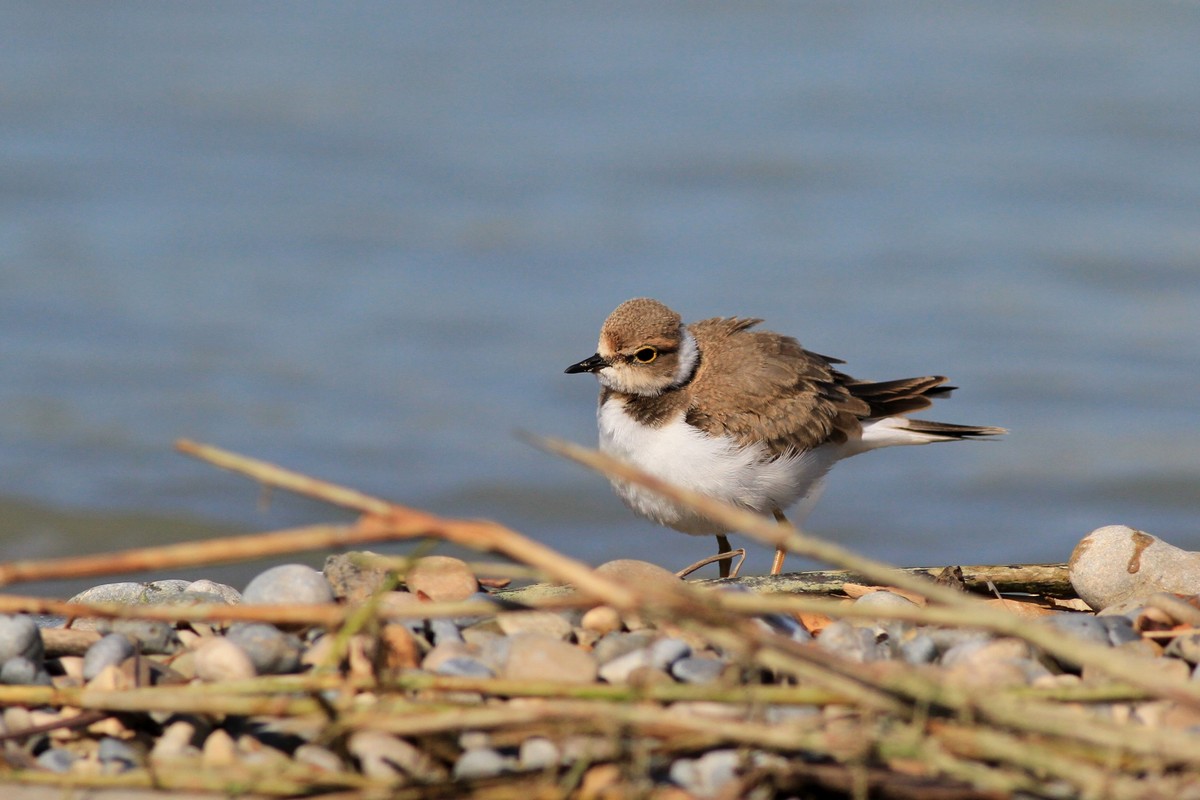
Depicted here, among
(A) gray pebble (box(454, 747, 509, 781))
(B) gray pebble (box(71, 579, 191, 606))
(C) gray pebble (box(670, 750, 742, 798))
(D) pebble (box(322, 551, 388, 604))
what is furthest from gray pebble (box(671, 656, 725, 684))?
(B) gray pebble (box(71, 579, 191, 606))

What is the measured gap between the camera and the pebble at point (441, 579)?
4055mm

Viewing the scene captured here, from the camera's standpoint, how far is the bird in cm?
585

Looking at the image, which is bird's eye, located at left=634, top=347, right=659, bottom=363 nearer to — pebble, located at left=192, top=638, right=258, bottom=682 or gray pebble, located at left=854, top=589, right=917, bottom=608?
gray pebble, located at left=854, top=589, right=917, bottom=608

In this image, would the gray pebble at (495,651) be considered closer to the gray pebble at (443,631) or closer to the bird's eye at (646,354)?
the gray pebble at (443,631)

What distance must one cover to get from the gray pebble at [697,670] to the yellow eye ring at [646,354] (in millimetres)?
2809

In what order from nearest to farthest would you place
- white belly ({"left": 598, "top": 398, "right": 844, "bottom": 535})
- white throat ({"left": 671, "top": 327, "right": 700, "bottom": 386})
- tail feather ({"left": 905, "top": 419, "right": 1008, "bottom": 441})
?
white belly ({"left": 598, "top": 398, "right": 844, "bottom": 535})
white throat ({"left": 671, "top": 327, "right": 700, "bottom": 386})
tail feather ({"left": 905, "top": 419, "right": 1008, "bottom": 441})

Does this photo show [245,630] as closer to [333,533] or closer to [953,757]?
[333,533]

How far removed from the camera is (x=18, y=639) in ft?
11.1

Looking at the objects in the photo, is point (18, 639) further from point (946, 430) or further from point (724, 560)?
point (946, 430)

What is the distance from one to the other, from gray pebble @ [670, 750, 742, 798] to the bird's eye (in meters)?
3.25

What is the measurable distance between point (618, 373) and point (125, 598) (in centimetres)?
232

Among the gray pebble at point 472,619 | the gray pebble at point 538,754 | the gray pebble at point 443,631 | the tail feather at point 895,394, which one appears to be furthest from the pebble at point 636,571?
the tail feather at point 895,394

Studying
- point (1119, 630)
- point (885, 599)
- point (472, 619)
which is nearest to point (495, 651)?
point (472, 619)

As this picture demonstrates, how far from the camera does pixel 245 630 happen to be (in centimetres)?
350
